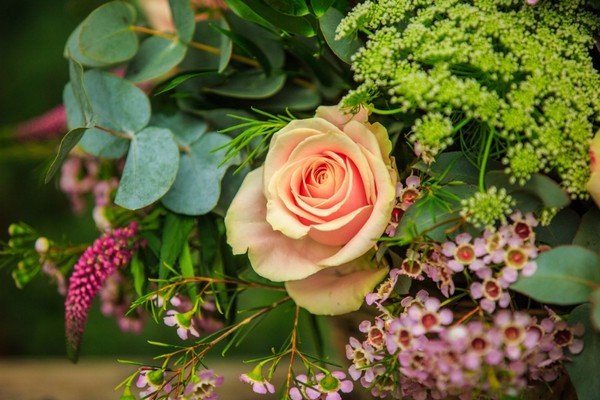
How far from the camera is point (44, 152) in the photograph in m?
0.88

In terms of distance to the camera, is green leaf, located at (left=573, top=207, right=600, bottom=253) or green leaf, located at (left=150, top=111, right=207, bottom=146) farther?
green leaf, located at (left=150, top=111, right=207, bottom=146)

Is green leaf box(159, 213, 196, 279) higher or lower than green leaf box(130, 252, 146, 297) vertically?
higher

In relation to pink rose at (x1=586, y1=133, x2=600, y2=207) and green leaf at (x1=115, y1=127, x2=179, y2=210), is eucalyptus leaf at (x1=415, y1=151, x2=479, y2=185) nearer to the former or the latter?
pink rose at (x1=586, y1=133, x2=600, y2=207)

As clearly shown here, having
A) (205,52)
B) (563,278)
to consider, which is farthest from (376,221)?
(205,52)

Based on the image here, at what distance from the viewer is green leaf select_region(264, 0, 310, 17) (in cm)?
55

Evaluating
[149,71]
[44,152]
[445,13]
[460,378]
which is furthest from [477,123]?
[44,152]

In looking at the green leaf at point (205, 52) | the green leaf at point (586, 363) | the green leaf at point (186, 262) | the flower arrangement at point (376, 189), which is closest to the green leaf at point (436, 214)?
the flower arrangement at point (376, 189)

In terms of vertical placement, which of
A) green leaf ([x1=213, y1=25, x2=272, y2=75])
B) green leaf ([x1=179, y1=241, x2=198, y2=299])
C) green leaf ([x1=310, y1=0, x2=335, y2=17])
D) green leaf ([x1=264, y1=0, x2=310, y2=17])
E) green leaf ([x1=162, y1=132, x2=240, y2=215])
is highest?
green leaf ([x1=310, y1=0, x2=335, y2=17])

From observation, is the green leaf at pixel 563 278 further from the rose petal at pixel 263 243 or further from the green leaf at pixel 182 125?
the green leaf at pixel 182 125

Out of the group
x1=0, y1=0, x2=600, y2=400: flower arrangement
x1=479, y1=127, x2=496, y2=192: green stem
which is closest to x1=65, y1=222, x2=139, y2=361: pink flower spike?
x1=0, y1=0, x2=600, y2=400: flower arrangement

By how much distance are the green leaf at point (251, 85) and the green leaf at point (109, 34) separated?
0.32ft

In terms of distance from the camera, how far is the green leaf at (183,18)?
0.67 meters

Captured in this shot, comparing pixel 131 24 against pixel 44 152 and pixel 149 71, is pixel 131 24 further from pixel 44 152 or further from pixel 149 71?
pixel 44 152

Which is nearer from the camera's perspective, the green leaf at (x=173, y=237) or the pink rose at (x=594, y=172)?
the pink rose at (x=594, y=172)
